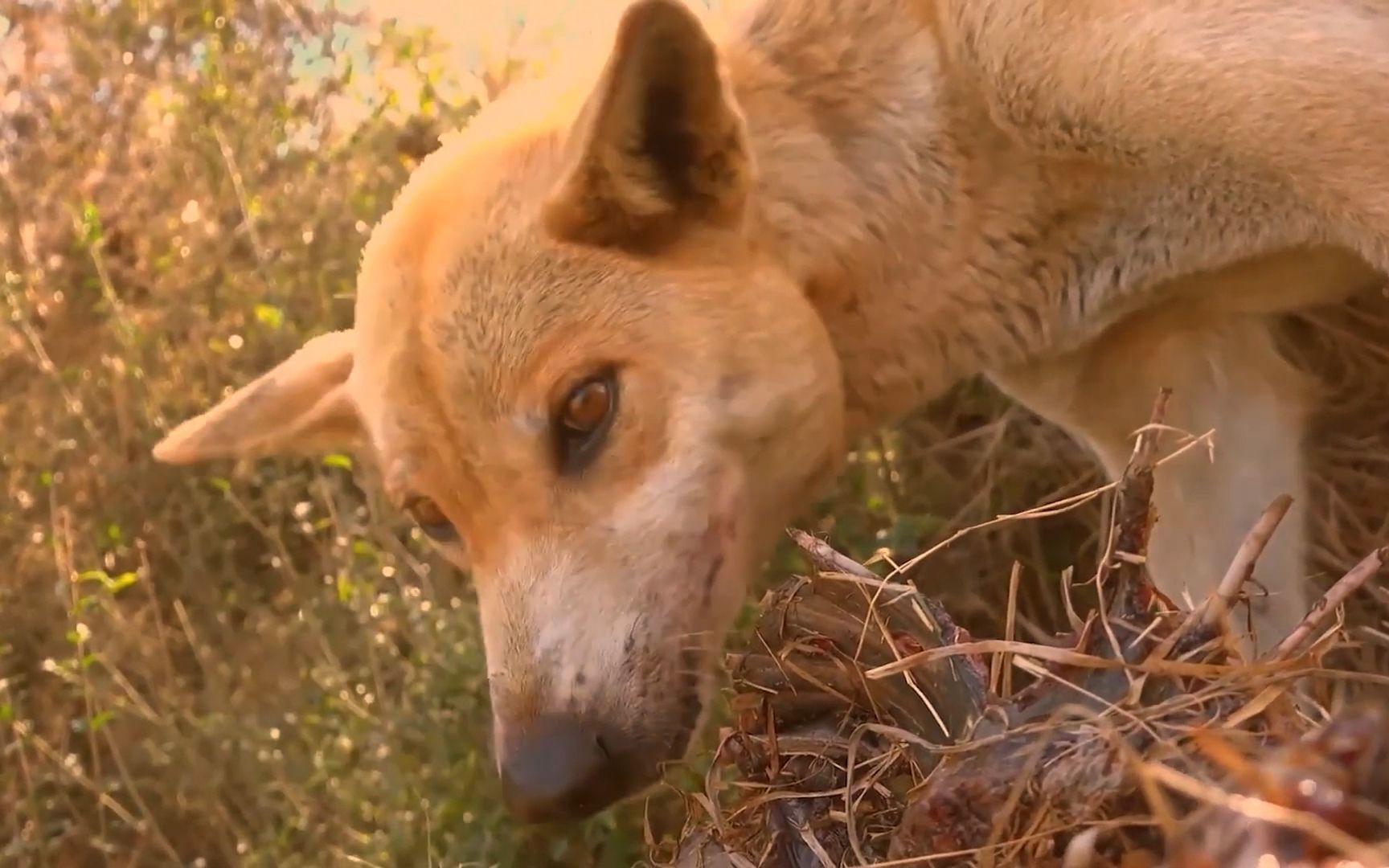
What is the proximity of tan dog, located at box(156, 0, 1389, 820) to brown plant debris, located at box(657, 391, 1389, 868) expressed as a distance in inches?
7.6

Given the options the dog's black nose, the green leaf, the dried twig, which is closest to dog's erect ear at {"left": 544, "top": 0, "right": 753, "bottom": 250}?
the dog's black nose

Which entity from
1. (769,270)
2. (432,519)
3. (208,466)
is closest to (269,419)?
(432,519)

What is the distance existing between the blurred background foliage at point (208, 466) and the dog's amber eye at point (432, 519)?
81 centimetres

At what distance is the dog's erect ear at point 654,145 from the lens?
1.21m

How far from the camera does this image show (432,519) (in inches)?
58.8

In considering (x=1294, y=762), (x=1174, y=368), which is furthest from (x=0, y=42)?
(x=1294, y=762)

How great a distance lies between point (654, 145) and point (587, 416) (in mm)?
298

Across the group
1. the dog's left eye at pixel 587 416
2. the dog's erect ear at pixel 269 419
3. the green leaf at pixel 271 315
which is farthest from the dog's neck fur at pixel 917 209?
the green leaf at pixel 271 315

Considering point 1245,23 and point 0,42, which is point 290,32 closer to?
point 0,42

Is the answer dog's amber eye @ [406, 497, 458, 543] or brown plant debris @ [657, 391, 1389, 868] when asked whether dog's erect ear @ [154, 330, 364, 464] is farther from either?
brown plant debris @ [657, 391, 1389, 868]

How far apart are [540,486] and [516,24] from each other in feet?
5.51

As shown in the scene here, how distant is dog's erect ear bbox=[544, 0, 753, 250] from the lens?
1207 mm

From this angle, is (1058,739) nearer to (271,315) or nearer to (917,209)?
(917,209)

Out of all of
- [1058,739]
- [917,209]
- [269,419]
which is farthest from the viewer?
[269,419]
